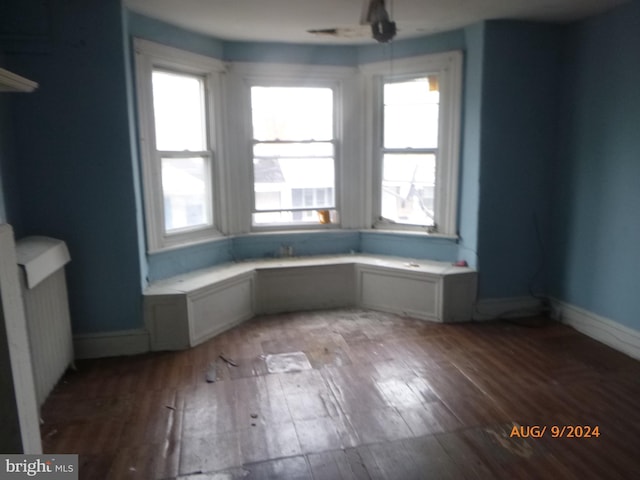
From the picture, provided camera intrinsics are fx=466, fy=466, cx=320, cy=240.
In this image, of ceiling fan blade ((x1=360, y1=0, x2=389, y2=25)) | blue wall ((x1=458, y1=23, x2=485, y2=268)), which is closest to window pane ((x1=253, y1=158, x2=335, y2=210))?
blue wall ((x1=458, y1=23, x2=485, y2=268))

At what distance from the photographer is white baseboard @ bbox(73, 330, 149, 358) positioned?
3469mm

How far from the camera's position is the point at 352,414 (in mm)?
2725

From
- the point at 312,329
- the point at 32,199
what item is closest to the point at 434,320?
the point at 312,329

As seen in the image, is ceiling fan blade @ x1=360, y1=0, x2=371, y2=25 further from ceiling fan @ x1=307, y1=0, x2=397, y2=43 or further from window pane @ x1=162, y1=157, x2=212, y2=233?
window pane @ x1=162, y1=157, x2=212, y2=233

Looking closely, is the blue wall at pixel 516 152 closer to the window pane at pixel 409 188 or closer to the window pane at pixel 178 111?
the window pane at pixel 409 188

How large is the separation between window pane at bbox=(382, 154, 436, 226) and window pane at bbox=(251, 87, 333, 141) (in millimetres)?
722

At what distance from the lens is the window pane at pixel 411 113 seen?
438cm

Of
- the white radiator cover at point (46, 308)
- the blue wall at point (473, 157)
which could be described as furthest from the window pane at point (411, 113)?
the white radiator cover at point (46, 308)

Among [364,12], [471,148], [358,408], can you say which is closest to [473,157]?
[471,148]

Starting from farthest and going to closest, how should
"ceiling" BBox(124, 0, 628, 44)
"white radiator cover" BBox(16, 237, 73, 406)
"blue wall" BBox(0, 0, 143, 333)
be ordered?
"ceiling" BBox(124, 0, 628, 44) → "blue wall" BBox(0, 0, 143, 333) → "white radiator cover" BBox(16, 237, 73, 406)

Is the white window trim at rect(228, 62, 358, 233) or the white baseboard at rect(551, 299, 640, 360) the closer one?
the white baseboard at rect(551, 299, 640, 360)

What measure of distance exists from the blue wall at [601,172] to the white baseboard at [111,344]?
11.7 feet

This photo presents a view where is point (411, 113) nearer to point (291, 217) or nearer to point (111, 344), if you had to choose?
point (291, 217)

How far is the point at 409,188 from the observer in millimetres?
4621
